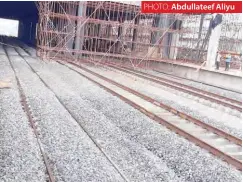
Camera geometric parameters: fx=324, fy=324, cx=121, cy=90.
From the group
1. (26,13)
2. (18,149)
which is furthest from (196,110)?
(26,13)

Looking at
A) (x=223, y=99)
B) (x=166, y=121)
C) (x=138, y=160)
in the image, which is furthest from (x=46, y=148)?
(x=223, y=99)

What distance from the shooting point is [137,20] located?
3412cm

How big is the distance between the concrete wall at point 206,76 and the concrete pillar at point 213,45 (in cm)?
145

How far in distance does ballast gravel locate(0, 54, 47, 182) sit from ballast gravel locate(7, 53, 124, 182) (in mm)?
280

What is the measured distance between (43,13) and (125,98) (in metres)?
14.8

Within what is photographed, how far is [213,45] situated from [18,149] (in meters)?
20.0

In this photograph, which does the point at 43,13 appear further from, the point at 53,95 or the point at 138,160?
the point at 138,160

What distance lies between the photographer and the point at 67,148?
7539mm

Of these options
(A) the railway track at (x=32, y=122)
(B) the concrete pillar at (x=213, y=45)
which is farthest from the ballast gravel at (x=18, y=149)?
(B) the concrete pillar at (x=213, y=45)

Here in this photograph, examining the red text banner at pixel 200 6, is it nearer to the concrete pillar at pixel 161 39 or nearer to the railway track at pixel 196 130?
the railway track at pixel 196 130

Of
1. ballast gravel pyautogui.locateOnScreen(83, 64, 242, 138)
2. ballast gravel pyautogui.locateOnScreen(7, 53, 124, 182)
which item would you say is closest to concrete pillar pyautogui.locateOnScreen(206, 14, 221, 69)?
ballast gravel pyautogui.locateOnScreen(83, 64, 242, 138)

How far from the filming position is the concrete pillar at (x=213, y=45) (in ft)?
79.6

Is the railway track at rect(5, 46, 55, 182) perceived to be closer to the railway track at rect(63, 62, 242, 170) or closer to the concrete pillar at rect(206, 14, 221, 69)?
the railway track at rect(63, 62, 242, 170)

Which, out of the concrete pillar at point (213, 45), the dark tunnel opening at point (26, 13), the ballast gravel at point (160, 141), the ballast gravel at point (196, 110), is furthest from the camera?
the dark tunnel opening at point (26, 13)
